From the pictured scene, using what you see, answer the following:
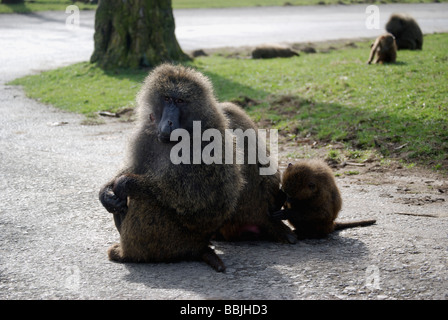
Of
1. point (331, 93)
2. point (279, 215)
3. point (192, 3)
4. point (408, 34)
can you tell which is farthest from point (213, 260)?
point (192, 3)

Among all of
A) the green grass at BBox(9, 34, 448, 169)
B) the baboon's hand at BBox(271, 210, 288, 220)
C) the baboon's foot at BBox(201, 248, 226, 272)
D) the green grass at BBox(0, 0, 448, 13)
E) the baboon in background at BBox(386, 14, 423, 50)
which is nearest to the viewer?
the baboon's foot at BBox(201, 248, 226, 272)

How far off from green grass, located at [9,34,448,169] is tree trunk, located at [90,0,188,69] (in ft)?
1.57

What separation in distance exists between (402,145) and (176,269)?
14.6 ft

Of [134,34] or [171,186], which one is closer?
[171,186]

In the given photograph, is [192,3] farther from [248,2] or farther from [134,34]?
[134,34]

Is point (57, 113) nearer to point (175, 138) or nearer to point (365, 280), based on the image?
point (175, 138)

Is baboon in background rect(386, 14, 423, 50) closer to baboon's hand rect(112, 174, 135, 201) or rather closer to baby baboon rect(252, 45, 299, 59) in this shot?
Result: baby baboon rect(252, 45, 299, 59)

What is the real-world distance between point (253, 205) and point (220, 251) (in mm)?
496

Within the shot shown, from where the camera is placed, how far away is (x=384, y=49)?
13.0m

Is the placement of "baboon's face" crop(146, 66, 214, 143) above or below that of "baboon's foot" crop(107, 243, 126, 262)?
above

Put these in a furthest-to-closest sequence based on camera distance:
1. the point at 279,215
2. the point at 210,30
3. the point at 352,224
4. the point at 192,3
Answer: the point at 192,3 → the point at 210,30 → the point at 352,224 → the point at 279,215

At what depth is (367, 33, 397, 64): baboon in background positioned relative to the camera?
12930mm

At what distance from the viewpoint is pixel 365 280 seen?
161 inches

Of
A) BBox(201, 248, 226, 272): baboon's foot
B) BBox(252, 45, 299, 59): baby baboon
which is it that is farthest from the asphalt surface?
BBox(252, 45, 299, 59): baby baboon
